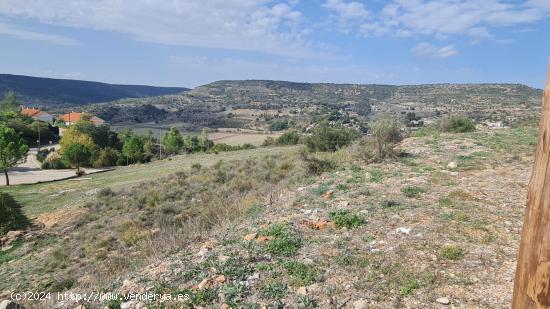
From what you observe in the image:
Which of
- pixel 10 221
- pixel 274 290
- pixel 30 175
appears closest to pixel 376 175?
pixel 274 290

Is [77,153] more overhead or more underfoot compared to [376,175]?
more underfoot

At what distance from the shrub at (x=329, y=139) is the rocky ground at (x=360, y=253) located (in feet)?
38.3

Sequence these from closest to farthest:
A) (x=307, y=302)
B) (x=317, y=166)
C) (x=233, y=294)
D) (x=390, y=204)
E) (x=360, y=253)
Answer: (x=307, y=302) → (x=233, y=294) → (x=360, y=253) → (x=390, y=204) → (x=317, y=166)

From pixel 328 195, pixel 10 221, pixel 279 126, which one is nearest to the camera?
pixel 328 195

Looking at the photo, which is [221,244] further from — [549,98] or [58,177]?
[58,177]

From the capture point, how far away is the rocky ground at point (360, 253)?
4352 mm

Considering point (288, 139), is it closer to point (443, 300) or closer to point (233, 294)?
point (233, 294)

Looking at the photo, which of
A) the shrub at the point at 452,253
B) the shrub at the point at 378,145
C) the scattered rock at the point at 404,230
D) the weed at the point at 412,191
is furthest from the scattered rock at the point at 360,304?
the shrub at the point at 378,145

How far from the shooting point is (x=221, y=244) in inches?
245

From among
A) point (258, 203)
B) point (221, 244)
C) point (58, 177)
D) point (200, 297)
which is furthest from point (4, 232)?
point (58, 177)

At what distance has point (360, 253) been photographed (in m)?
5.41

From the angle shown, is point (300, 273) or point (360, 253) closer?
point (300, 273)

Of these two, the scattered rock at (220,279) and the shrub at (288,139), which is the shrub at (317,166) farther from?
the shrub at (288,139)

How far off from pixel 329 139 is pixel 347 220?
15059 mm
